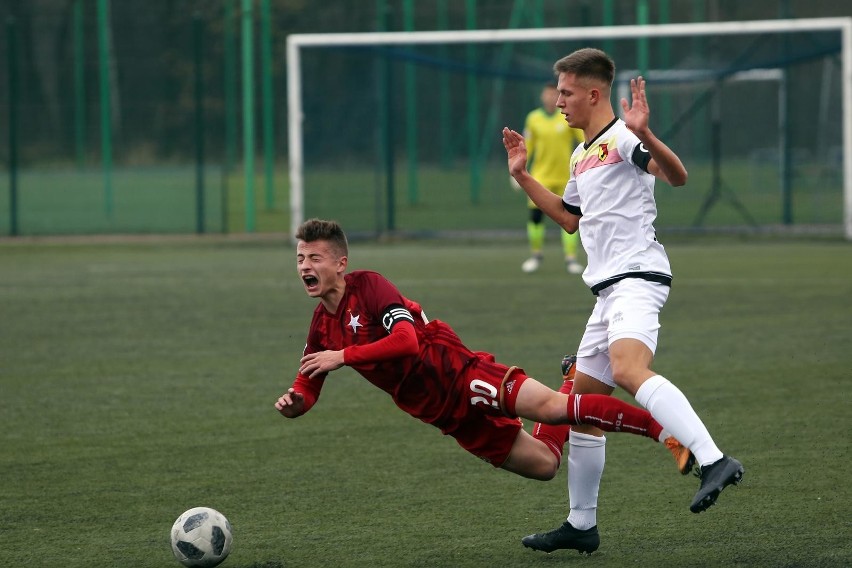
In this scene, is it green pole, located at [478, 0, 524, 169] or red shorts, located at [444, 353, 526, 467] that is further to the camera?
green pole, located at [478, 0, 524, 169]

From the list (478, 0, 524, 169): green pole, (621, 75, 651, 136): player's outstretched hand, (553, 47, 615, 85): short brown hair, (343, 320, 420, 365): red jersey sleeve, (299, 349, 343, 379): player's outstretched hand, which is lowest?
(299, 349, 343, 379): player's outstretched hand

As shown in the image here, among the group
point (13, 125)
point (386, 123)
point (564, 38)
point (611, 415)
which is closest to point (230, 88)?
point (13, 125)

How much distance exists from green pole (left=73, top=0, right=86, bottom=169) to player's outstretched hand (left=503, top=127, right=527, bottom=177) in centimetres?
2129

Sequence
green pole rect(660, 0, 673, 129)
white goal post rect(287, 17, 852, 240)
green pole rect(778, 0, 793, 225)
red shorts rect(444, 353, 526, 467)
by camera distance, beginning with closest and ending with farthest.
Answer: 1. red shorts rect(444, 353, 526, 467)
2. white goal post rect(287, 17, 852, 240)
3. green pole rect(778, 0, 793, 225)
4. green pole rect(660, 0, 673, 129)

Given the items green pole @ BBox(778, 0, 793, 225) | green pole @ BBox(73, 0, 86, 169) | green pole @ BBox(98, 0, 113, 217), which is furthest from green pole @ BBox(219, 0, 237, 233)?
green pole @ BBox(778, 0, 793, 225)

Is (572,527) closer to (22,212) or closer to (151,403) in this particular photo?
(151,403)

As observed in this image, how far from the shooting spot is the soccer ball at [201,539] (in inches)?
178

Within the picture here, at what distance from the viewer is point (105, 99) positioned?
23.9 meters

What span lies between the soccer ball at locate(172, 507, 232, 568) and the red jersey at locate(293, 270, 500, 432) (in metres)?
0.55

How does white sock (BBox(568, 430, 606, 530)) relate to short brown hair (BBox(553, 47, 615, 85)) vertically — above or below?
below

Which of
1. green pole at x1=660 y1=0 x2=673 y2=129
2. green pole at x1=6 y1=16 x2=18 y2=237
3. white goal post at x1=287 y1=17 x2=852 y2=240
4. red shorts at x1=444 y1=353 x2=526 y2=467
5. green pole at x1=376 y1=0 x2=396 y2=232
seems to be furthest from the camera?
green pole at x1=6 y1=16 x2=18 y2=237

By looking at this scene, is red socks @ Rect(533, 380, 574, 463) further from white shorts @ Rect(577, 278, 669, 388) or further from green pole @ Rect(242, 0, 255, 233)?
green pole @ Rect(242, 0, 255, 233)

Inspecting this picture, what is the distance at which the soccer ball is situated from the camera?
4.53 m

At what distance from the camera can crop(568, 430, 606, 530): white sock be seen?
4.82 m
